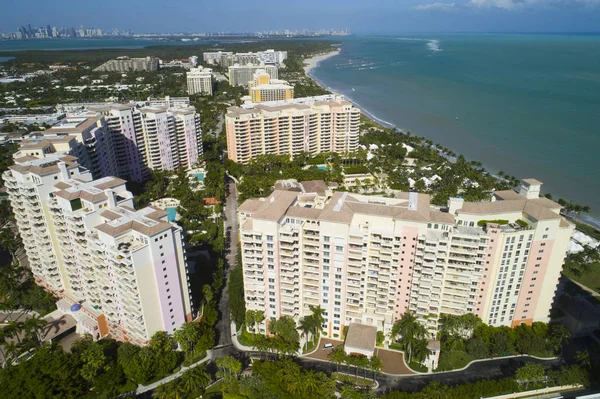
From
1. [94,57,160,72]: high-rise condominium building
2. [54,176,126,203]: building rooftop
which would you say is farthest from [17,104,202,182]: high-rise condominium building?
[94,57,160,72]: high-rise condominium building

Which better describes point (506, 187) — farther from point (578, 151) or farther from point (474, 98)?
point (474, 98)

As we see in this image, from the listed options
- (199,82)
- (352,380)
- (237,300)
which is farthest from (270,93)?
(352,380)

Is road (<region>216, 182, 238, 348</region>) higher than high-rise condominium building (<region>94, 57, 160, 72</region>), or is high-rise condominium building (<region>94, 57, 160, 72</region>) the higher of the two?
high-rise condominium building (<region>94, 57, 160, 72</region>)

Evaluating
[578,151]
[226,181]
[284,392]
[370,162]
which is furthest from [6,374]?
[578,151]

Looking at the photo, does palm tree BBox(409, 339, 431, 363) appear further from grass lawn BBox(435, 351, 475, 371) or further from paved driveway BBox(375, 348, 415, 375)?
grass lawn BBox(435, 351, 475, 371)

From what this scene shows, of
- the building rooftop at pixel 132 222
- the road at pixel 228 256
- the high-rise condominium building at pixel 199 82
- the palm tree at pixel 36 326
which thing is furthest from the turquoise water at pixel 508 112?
the palm tree at pixel 36 326

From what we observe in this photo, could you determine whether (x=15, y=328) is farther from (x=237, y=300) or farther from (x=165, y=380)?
(x=237, y=300)

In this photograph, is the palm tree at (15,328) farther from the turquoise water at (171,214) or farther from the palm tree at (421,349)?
the palm tree at (421,349)
